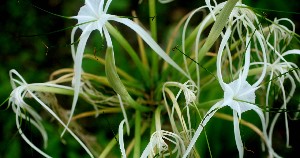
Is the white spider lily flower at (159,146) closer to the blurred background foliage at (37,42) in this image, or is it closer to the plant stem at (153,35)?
the plant stem at (153,35)

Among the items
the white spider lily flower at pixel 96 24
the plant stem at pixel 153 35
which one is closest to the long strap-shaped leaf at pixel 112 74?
the white spider lily flower at pixel 96 24

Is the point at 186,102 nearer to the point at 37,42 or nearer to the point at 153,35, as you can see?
the point at 153,35

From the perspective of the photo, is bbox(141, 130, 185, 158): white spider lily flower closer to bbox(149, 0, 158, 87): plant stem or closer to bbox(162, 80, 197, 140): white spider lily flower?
bbox(162, 80, 197, 140): white spider lily flower

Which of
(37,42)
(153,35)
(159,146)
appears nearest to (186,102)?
(159,146)

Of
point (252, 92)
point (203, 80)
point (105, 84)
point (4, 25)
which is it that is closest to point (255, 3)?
point (203, 80)

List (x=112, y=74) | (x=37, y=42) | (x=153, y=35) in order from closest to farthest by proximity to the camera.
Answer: (x=112, y=74) → (x=153, y=35) → (x=37, y=42)

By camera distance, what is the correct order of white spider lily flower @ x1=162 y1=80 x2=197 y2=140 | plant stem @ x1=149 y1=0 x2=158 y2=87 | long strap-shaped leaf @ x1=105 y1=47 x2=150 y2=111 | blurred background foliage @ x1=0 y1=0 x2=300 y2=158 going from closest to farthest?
1. long strap-shaped leaf @ x1=105 y1=47 x2=150 y2=111
2. white spider lily flower @ x1=162 y1=80 x2=197 y2=140
3. plant stem @ x1=149 y1=0 x2=158 y2=87
4. blurred background foliage @ x1=0 y1=0 x2=300 y2=158

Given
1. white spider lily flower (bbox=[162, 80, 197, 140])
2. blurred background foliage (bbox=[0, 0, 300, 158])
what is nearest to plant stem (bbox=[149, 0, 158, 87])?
white spider lily flower (bbox=[162, 80, 197, 140])

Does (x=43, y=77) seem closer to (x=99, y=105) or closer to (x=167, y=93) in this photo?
(x=99, y=105)

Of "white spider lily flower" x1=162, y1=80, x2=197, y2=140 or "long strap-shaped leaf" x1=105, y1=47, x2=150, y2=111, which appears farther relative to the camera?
"white spider lily flower" x1=162, y1=80, x2=197, y2=140

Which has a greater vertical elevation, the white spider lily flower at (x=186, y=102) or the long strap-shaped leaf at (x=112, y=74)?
the long strap-shaped leaf at (x=112, y=74)

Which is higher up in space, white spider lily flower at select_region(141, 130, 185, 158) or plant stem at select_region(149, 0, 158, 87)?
plant stem at select_region(149, 0, 158, 87)

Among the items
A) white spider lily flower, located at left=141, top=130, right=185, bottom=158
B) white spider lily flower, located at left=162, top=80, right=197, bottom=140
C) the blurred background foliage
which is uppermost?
the blurred background foliage
